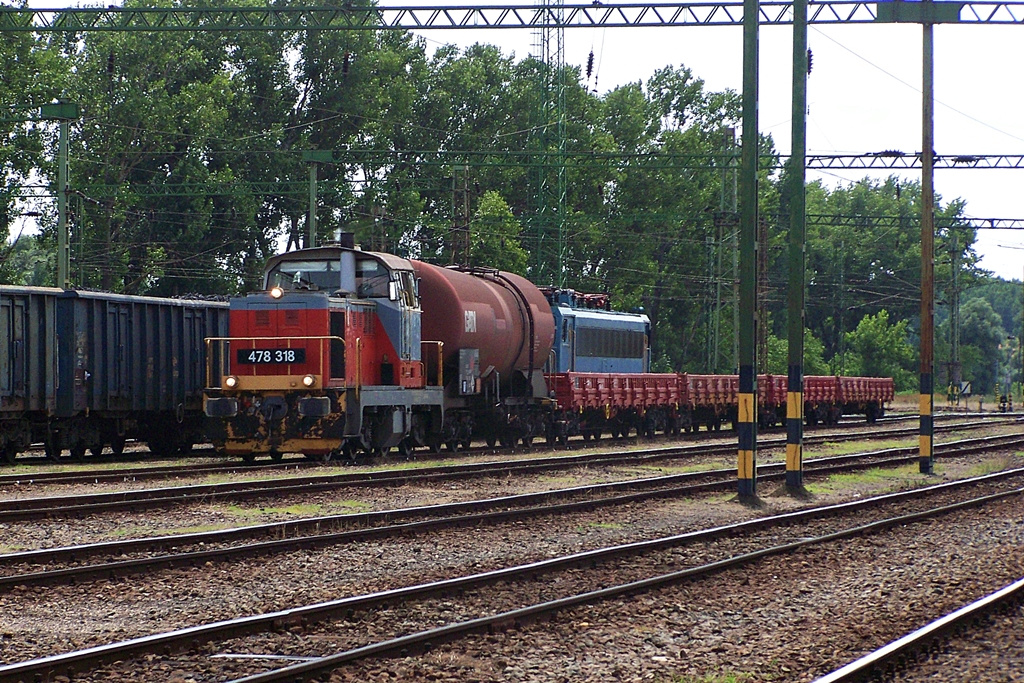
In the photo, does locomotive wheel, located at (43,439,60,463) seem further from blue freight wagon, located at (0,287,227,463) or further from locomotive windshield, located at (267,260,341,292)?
locomotive windshield, located at (267,260,341,292)

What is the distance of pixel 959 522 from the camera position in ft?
54.6

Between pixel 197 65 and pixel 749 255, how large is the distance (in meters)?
49.5

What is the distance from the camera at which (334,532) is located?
1410cm

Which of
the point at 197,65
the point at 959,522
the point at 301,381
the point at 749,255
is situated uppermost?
the point at 197,65

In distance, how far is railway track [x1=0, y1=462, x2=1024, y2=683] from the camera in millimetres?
7992

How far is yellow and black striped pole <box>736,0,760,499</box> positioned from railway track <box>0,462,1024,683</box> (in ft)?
9.08

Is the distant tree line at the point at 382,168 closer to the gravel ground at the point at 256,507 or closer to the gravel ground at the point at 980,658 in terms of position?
the gravel ground at the point at 256,507

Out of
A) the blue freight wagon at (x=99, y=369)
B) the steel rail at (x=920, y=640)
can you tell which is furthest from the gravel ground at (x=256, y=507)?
the steel rail at (x=920, y=640)

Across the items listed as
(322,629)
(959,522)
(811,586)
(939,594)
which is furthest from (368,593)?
(959,522)

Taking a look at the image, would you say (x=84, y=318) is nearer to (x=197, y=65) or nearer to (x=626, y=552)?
(x=626, y=552)

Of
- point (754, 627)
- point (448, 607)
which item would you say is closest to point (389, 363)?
point (448, 607)

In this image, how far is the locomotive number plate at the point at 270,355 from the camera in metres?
22.1

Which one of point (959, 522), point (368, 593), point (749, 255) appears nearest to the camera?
point (368, 593)

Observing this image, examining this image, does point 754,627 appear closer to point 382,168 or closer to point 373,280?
point 373,280
